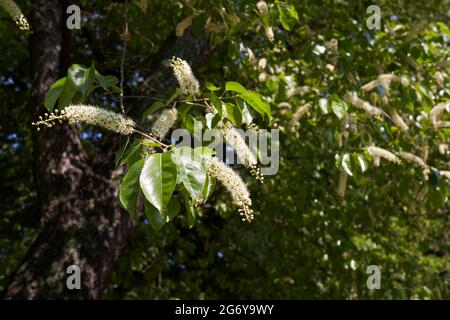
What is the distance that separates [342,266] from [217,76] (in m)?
1.52

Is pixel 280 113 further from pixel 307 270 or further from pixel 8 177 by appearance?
pixel 8 177

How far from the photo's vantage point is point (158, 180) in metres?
1.06

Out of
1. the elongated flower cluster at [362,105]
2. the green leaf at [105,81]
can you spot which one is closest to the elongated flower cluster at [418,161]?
the elongated flower cluster at [362,105]

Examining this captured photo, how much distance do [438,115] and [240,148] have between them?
165 centimetres

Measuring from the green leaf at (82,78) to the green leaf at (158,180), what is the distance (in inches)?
18.2

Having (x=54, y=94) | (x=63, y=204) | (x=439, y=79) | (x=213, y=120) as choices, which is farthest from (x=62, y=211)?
(x=439, y=79)

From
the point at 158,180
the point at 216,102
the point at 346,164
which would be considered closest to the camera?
the point at 158,180

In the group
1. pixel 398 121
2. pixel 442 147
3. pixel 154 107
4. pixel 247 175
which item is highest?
pixel 247 175

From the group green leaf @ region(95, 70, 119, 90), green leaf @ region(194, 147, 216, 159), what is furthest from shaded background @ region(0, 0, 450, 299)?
green leaf @ region(194, 147, 216, 159)

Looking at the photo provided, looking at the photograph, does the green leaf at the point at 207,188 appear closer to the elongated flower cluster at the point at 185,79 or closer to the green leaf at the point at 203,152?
the green leaf at the point at 203,152

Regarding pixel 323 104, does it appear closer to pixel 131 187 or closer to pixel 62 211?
pixel 62 211

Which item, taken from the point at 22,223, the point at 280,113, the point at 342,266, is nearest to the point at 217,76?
the point at 280,113

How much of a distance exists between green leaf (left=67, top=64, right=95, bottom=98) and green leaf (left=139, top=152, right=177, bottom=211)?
0.46 metres
